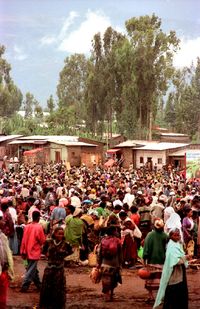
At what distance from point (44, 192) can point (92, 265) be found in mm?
6083

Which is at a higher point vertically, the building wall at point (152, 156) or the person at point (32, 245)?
the building wall at point (152, 156)

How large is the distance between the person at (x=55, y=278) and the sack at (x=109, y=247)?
0.79 meters

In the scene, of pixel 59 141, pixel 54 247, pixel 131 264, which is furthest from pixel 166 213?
pixel 59 141

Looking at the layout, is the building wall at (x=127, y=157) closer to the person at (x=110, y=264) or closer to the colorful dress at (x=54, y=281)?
the person at (x=110, y=264)

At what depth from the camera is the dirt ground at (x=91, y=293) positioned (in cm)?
775

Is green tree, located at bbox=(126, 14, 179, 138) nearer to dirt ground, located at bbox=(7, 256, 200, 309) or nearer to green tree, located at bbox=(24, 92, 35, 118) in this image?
dirt ground, located at bbox=(7, 256, 200, 309)

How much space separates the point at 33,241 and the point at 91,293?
114 cm

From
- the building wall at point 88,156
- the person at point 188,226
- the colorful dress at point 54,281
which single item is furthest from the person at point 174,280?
the building wall at point 88,156

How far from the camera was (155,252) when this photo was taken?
7.81m

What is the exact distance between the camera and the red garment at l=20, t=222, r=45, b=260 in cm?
814

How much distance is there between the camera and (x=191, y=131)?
62.5 metres

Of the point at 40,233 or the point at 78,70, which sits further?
the point at 78,70

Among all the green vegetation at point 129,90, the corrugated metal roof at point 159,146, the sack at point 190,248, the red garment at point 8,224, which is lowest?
the sack at point 190,248

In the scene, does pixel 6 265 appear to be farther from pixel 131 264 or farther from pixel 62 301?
pixel 131 264
